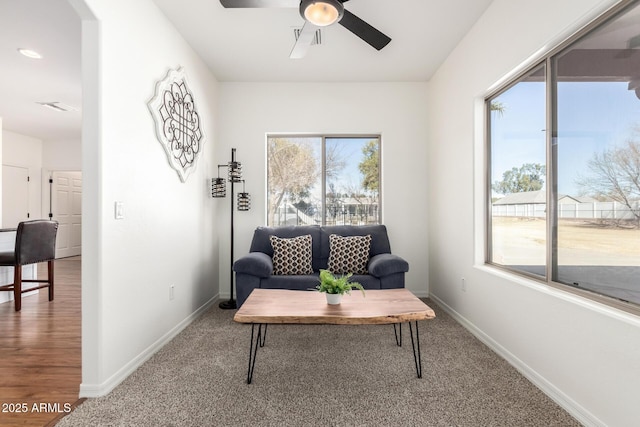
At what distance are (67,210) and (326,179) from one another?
6.82m

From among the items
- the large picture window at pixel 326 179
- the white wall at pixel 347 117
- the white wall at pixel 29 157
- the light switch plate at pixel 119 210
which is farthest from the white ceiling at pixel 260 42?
the white wall at pixel 29 157

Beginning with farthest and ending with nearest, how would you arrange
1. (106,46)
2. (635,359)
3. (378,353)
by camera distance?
(378,353), (106,46), (635,359)

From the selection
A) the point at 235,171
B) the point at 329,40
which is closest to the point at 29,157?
the point at 235,171

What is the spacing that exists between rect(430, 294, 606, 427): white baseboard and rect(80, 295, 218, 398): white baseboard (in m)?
2.59

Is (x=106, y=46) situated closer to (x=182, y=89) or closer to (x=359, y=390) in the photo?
(x=182, y=89)

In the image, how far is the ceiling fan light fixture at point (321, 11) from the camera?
1769 millimetres

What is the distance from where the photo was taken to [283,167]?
4141mm

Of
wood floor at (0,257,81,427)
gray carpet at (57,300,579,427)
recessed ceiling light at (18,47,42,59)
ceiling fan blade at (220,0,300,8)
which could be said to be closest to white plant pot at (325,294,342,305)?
gray carpet at (57,300,579,427)

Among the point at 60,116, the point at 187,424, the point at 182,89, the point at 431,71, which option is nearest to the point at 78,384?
the point at 187,424

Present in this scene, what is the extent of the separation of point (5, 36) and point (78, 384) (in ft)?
10.5

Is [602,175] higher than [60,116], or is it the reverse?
[60,116]

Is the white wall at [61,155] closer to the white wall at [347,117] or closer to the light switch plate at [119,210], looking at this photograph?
the white wall at [347,117]

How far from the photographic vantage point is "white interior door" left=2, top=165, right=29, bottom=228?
6172mm

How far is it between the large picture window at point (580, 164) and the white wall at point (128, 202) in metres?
2.74
